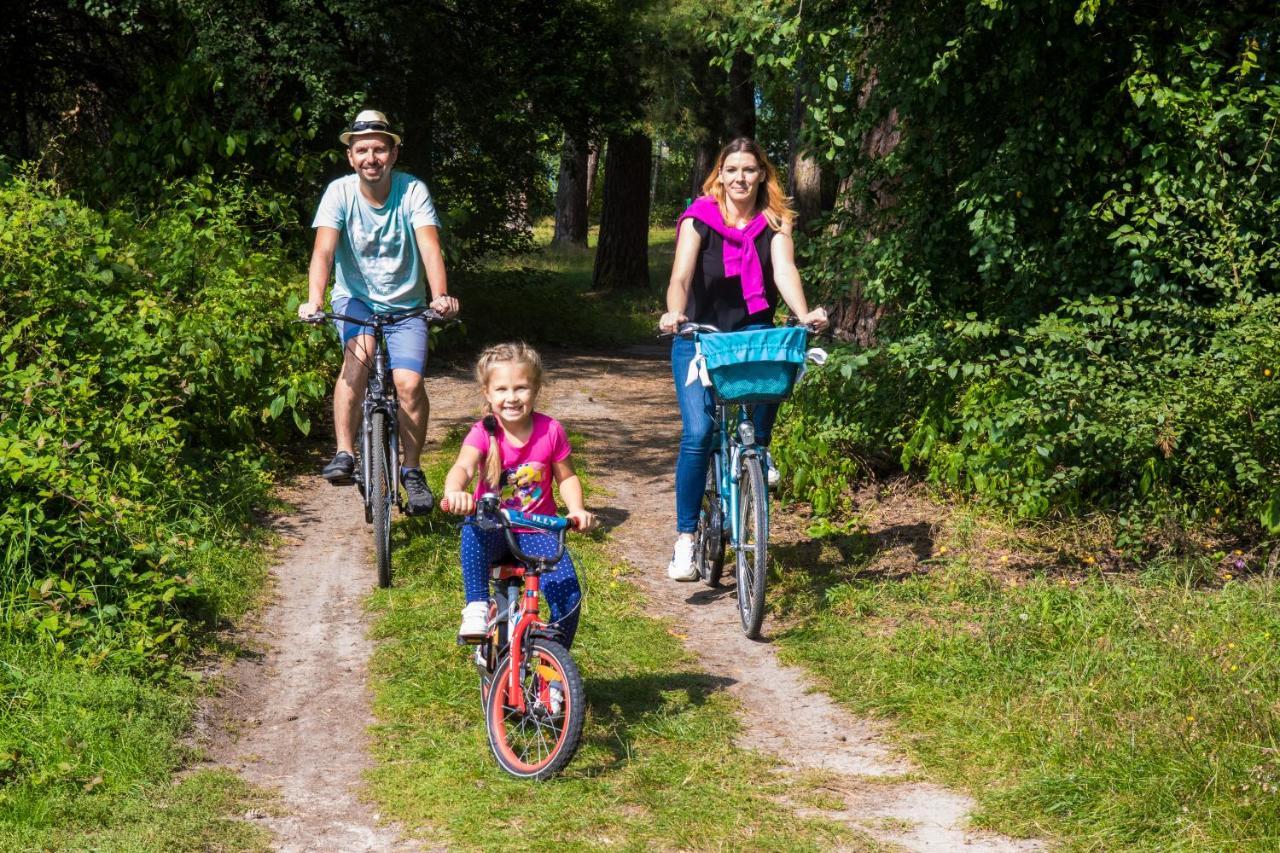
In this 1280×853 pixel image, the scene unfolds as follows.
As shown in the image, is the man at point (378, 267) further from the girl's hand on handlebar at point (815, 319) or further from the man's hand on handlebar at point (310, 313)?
the girl's hand on handlebar at point (815, 319)

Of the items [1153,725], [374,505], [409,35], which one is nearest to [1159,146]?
[1153,725]

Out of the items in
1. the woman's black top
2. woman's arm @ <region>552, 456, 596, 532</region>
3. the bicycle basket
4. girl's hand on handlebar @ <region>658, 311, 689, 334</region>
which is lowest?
woman's arm @ <region>552, 456, 596, 532</region>

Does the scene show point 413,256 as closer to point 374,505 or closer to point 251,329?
point 374,505

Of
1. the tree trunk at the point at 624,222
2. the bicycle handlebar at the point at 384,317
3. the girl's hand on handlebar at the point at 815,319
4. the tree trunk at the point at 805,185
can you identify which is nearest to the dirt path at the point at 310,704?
the bicycle handlebar at the point at 384,317

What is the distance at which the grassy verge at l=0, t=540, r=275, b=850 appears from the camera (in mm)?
4199

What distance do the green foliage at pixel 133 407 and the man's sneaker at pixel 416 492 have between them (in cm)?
102

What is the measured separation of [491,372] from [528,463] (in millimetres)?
364

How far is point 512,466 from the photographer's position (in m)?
4.85

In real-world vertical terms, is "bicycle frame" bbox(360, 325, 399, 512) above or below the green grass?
above

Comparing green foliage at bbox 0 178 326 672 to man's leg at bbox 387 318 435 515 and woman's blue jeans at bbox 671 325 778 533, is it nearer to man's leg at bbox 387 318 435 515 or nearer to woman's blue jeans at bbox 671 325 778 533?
man's leg at bbox 387 318 435 515

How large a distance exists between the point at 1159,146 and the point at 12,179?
282 inches

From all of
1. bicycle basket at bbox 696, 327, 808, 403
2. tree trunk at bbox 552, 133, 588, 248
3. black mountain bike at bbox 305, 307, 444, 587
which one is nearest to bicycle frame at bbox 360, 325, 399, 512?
black mountain bike at bbox 305, 307, 444, 587

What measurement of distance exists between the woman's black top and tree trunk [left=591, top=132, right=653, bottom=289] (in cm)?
1331

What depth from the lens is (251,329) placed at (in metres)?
9.16
